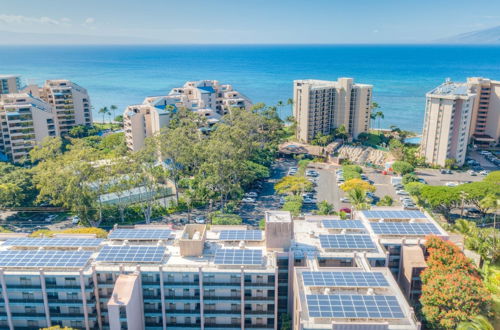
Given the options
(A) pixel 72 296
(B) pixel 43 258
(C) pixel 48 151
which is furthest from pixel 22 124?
(A) pixel 72 296

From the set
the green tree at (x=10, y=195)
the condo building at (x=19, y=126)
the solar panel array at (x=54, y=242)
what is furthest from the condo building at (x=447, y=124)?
the condo building at (x=19, y=126)

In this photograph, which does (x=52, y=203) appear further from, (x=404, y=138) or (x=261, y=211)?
(x=404, y=138)

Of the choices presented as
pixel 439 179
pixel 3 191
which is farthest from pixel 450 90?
pixel 3 191

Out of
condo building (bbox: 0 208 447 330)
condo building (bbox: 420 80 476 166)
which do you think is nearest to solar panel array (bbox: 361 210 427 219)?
condo building (bbox: 0 208 447 330)

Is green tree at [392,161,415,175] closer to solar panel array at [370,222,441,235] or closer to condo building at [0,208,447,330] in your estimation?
solar panel array at [370,222,441,235]

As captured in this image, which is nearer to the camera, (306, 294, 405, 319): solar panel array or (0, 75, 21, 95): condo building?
(306, 294, 405, 319): solar panel array

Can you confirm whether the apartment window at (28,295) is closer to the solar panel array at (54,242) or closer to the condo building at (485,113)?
the solar panel array at (54,242)

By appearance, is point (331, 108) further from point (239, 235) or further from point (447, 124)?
point (239, 235)
